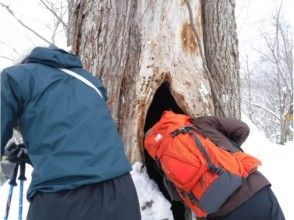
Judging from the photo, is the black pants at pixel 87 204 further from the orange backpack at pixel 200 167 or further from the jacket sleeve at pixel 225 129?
the jacket sleeve at pixel 225 129

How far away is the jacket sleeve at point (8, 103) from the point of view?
2.16 metres

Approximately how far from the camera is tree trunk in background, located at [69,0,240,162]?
141 inches

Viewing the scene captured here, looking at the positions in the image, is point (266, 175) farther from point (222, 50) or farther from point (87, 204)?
point (87, 204)

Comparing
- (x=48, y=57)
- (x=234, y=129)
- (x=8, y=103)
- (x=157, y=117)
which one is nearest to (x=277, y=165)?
(x=157, y=117)

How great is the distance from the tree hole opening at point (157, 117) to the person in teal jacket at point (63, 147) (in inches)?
61.7

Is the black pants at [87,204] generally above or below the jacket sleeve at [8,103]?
below

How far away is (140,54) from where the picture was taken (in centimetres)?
373

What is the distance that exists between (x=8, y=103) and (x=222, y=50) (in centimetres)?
258

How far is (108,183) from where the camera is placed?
7.41ft

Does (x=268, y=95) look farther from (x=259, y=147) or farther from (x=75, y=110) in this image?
(x=75, y=110)

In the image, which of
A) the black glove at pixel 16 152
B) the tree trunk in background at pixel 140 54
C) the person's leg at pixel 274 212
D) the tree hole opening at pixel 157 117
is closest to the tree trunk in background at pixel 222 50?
the tree trunk in background at pixel 140 54

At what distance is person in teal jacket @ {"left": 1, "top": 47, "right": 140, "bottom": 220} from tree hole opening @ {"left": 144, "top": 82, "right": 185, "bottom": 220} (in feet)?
5.14

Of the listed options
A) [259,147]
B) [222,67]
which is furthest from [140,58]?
[259,147]

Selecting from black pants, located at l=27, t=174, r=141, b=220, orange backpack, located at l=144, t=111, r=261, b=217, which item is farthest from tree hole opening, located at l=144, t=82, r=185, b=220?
black pants, located at l=27, t=174, r=141, b=220
